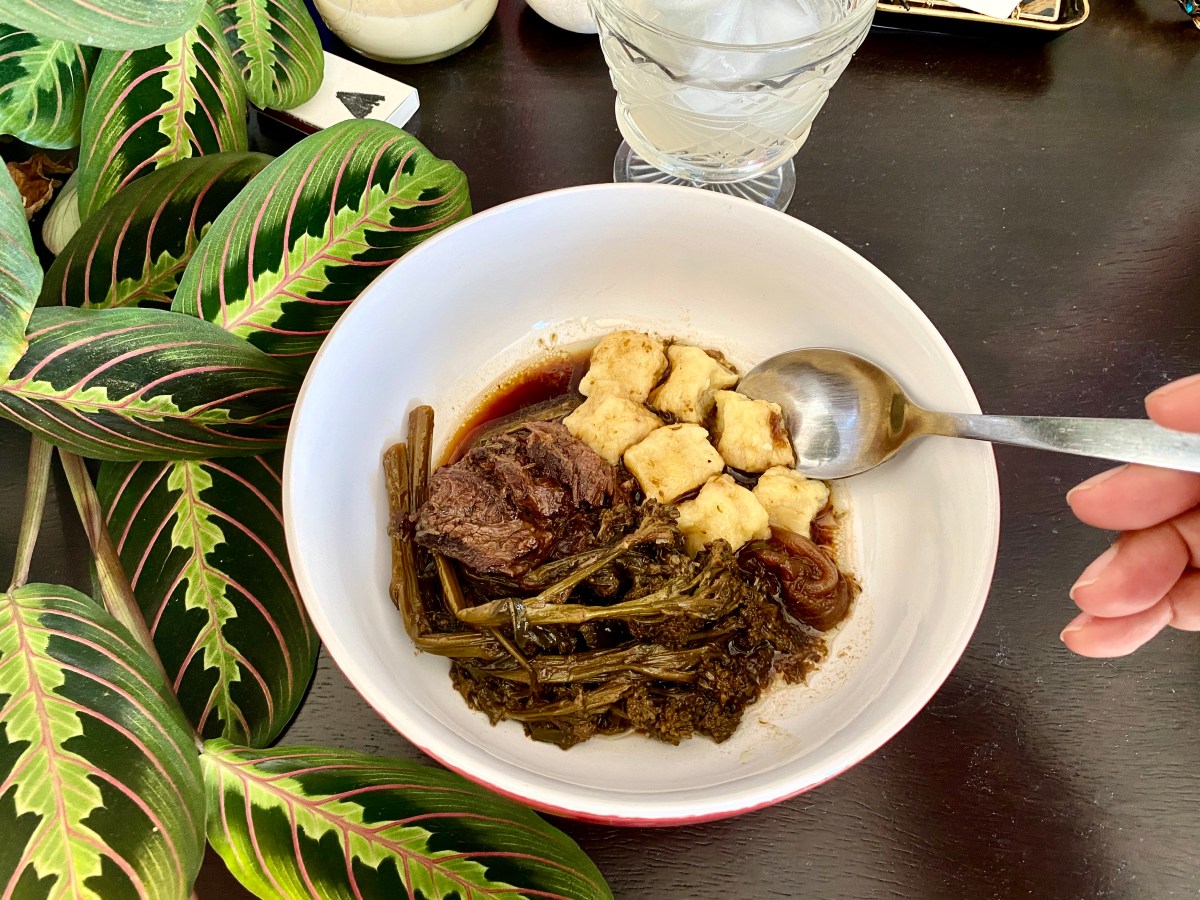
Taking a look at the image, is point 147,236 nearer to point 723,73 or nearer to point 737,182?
point 723,73

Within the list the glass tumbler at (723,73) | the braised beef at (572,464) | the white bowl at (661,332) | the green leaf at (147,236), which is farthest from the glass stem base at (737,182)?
the green leaf at (147,236)

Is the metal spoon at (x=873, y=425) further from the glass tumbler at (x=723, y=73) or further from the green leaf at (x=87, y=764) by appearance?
the green leaf at (x=87, y=764)

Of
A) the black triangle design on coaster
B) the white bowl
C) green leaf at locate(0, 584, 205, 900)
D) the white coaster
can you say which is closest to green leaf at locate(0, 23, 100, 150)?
the white coaster

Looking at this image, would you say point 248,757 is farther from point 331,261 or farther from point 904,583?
point 904,583

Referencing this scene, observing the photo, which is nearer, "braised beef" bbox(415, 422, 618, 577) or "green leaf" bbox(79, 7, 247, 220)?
"braised beef" bbox(415, 422, 618, 577)

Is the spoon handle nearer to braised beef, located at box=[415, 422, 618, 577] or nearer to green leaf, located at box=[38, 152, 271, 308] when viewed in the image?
braised beef, located at box=[415, 422, 618, 577]

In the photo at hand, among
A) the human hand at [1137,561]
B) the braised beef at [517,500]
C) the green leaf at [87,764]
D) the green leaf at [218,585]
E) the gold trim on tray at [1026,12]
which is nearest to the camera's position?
the green leaf at [87,764]
